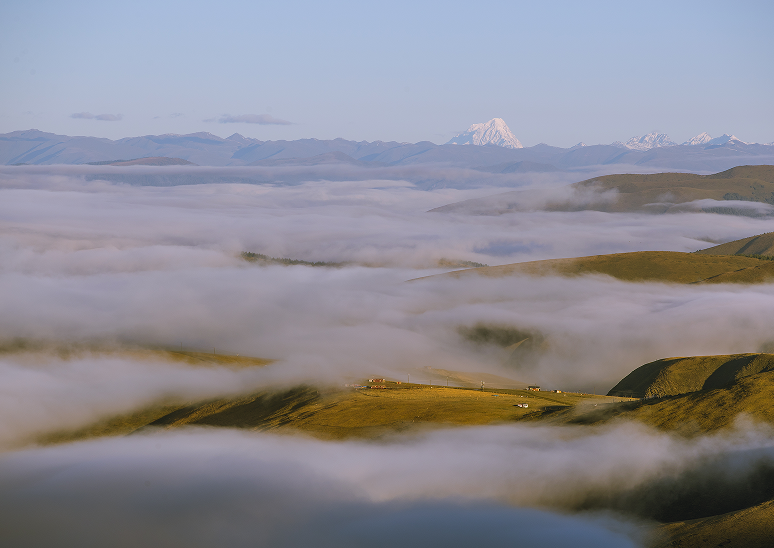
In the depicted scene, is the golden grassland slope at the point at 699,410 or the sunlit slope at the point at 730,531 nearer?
the sunlit slope at the point at 730,531

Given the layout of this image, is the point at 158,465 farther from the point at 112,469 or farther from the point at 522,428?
the point at 522,428

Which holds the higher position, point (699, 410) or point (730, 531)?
point (699, 410)

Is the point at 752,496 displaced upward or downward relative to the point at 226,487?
upward

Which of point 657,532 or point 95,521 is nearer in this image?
point 657,532

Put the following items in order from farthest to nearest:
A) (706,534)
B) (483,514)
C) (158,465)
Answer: (158,465) < (483,514) < (706,534)

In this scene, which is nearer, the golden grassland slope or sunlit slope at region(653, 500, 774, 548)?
sunlit slope at region(653, 500, 774, 548)

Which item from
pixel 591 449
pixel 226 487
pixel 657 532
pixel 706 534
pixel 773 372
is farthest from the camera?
pixel 226 487

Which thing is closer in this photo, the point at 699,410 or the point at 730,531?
the point at 730,531

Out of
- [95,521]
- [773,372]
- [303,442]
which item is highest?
[773,372]

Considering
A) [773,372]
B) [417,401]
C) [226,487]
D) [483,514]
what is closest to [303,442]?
[226,487]
